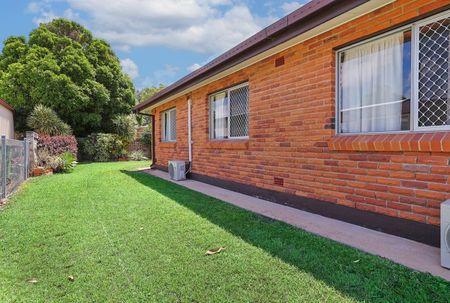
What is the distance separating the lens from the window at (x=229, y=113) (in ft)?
23.3

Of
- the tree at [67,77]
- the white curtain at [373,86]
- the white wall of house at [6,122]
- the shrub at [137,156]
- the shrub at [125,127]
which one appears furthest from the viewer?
the shrub at [125,127]

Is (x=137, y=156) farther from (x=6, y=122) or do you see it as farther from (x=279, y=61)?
(x=279, y=61)

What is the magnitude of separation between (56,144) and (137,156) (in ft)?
21.7

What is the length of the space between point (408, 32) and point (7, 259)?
18.6 feet

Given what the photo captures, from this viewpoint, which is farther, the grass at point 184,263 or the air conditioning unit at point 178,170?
the air conditioning unit at point 178,170

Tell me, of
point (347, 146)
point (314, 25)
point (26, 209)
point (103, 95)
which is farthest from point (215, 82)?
point (103, 95)

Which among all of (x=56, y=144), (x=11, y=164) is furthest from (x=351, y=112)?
(x=56, y=144)

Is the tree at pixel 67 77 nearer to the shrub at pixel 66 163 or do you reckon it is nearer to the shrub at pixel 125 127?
the shrub at pixel 125 127

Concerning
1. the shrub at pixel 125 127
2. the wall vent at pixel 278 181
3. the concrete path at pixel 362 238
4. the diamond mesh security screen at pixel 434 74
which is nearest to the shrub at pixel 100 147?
the shrub at pixel 125 127

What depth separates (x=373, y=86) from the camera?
4086 mm

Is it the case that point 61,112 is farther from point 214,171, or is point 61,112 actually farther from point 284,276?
point 284,276

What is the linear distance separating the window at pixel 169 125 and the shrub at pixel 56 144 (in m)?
4.56

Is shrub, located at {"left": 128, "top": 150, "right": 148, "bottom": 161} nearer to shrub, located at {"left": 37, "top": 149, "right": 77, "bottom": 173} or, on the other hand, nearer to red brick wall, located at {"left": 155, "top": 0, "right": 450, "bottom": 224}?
shrub, located at {"left": 37, "top": 149, "right": 77, "bottom": 173}

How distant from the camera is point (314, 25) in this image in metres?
4.27
